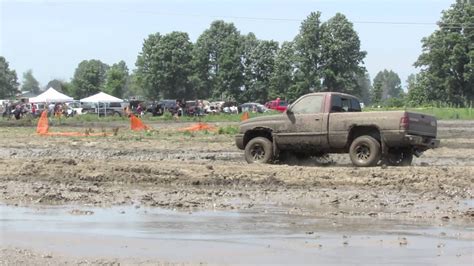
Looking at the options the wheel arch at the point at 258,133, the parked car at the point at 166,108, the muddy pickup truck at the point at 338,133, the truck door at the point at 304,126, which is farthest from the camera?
the parked car at the point at 166,108

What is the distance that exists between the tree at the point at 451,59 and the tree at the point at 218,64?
26.3 meters

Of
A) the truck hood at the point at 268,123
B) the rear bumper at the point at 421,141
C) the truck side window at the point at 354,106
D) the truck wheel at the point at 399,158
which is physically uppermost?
the truck side window at the point at 354,106

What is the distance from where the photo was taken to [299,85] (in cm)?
9625

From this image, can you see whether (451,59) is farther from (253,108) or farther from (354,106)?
(354,106)

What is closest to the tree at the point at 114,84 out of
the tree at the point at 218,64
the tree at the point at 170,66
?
the tree at the point at 170,66

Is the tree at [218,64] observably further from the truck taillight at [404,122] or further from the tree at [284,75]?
the truck taillight at [404,122]

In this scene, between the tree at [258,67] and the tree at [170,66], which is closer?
the tree at [258,67]

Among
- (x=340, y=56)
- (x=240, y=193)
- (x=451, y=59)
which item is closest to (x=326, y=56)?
(x=340, y=56)

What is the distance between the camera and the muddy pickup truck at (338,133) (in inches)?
662

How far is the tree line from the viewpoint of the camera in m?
90.3

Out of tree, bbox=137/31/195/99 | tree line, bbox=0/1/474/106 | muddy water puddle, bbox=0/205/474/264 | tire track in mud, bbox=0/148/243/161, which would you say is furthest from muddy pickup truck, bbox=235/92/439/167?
tree, bbox=137/31/195/99

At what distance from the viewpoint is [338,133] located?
57.5 ft

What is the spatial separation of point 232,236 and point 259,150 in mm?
9328

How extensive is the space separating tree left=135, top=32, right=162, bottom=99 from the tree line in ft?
0.47
